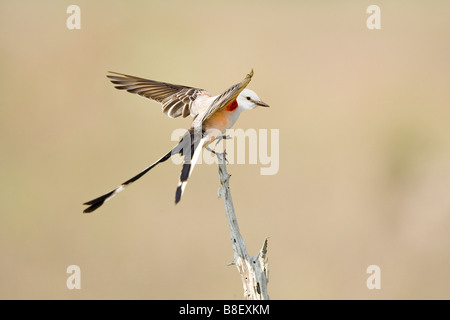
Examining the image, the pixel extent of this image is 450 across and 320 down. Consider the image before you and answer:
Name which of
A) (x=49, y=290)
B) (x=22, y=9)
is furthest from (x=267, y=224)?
(x=22, y=9)

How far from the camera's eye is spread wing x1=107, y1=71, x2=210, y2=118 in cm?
432

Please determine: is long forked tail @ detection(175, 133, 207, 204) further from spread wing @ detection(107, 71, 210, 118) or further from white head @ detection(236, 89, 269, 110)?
spread wing @ detection(107, 71, 210, 118)

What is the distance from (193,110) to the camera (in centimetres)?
421

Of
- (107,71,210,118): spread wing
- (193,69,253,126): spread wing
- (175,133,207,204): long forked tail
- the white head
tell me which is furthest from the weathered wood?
(107,71,210,118): spread wing

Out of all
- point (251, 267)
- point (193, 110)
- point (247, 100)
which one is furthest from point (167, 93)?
point (251, 267)

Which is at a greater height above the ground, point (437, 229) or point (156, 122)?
point (156, 122)

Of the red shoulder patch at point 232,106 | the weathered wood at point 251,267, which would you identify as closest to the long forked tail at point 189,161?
the red shoulder patch at point 232,106

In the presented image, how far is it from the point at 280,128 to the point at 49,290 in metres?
3.50

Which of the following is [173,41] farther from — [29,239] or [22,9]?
[29,239]

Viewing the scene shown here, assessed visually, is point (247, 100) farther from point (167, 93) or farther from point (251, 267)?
point (251, 267)

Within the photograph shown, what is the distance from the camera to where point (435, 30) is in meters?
10.1

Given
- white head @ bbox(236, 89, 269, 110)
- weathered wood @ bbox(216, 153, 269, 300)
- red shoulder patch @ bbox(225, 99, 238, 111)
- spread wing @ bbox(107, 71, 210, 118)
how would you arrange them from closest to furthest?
weathered wood @ bbox(216, 153, 269, 300)
red shoulder patch @ bbox(225, 99, 238, 111)
white head @ bbox(236, 89, 269, 110)
spread wing @ bbox(107, 71, 210, 118)

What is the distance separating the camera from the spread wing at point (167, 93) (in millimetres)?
4316

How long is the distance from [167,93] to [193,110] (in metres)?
0.37
